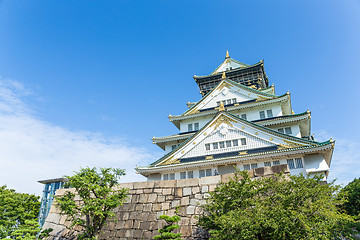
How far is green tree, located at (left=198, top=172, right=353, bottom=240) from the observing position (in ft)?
22.0

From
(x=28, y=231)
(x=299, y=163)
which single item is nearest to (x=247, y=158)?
(x=299, y=163)

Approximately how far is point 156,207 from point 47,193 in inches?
1316

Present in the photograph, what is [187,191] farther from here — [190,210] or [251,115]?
[251,115]

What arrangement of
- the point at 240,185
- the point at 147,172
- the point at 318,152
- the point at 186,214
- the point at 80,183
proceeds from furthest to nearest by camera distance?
1. the point at 147,172
2. the point at 318,152
3. the point at 186,214
4. the point at 80,183
5. the point at 240,185

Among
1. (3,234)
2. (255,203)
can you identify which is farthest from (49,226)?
(255,203)

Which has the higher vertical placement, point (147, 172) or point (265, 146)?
point (265, 146)

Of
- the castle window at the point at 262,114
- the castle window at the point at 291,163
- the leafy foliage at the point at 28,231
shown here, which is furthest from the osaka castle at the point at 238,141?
the leafy foliage at the point at 28,231

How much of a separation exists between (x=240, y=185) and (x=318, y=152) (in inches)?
519

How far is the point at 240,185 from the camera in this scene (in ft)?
27.3

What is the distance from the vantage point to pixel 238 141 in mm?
20781

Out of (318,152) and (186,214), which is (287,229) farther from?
(318,152)

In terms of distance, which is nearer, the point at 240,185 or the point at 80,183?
the point at 240,185

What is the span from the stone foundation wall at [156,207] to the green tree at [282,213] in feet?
7.05

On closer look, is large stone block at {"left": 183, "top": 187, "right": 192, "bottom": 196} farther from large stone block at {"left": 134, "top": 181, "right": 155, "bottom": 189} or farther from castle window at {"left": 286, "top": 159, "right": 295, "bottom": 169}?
castle window at {"left": 286, "top": 159, "right": 295, "bottom": 169}
